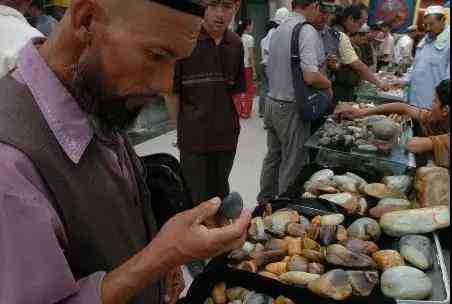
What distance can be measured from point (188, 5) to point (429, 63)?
10.7 feet

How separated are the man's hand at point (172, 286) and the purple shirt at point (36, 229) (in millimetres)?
347

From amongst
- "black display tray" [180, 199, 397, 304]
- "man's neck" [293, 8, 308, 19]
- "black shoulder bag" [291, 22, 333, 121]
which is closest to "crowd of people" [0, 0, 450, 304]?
"black display tray" [180, 199, 397, 304]

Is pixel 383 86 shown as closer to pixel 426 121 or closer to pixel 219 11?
pixel 426 121

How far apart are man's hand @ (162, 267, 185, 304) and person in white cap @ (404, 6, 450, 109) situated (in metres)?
2.91

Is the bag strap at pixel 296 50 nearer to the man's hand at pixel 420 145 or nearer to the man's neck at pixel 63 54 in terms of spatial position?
the man's hand at pixel 420 145

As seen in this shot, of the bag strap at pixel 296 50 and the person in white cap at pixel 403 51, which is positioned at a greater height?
the bag strap at pixel 296 50

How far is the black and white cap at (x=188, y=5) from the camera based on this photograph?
2.14ft

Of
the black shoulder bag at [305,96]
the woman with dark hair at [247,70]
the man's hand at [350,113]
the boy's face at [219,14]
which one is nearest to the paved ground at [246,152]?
the woman with dark hair at [247,70]

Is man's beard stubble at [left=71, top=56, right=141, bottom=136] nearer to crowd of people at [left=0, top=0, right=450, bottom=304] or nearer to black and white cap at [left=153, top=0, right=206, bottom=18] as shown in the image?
crowd of people at [left=0, top=0, right=450, bottom=304]

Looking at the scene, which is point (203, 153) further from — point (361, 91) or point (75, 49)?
point (361, 91)

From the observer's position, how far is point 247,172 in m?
3.53

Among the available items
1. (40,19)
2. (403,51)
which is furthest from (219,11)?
(403,51)

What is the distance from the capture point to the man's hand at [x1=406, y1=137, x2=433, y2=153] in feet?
5.60

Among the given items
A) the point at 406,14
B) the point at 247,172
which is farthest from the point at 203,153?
the point at 406,14
